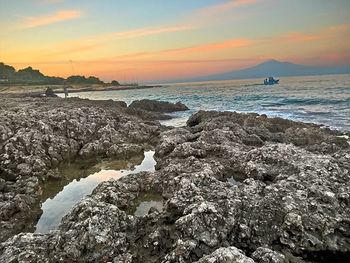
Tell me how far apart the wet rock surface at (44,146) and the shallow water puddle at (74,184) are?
1.43 ft

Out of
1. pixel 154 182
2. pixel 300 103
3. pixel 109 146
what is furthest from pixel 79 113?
pixel 300 103

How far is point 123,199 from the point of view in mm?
11375

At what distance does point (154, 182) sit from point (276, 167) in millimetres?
5167

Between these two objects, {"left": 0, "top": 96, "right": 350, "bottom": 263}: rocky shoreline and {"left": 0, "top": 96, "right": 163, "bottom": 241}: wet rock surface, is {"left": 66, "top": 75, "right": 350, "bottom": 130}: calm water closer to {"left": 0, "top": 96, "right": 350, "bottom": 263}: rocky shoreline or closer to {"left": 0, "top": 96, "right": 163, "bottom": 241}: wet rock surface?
{"left": 0, "top": 96, "right": 163, "bottom": 241}: wet rock surface

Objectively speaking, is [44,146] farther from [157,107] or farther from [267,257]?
[157,107]

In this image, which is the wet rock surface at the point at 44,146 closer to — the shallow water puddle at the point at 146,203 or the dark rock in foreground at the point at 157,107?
the shallow water puddle at the point at 146,203

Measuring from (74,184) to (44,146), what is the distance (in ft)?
14.7

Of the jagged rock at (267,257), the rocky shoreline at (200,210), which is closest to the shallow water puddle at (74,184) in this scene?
the rocky shoreline at (200,210)

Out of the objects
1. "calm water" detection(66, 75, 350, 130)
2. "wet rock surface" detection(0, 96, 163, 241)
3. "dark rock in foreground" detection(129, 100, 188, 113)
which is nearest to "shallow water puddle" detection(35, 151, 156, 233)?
"wet rock surface" detection(0, 96, 163, 241)

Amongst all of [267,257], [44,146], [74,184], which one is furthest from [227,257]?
[44,146]

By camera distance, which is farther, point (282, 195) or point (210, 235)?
point (282, 195)

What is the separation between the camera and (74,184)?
47.1 feet

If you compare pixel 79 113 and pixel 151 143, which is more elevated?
pixel 79 113

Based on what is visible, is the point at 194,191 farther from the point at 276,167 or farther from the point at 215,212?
the point at 276,167
